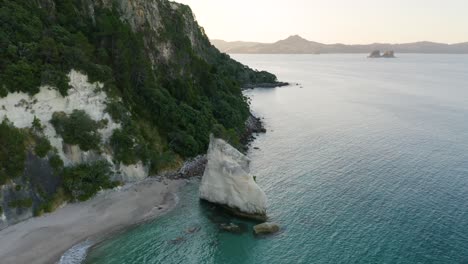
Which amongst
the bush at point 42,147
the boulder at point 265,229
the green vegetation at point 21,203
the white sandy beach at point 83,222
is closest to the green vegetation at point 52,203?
the white sandy beach at point 83,222

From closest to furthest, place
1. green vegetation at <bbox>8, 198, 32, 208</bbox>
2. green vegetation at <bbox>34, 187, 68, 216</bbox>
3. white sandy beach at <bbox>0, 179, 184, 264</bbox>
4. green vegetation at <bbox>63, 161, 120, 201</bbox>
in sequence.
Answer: white sandy beach at <bbox>0, 179, 184, 264</bbox>, green vegetation at <bbox>8, 198, 32, 208</bbox>, green vegetation at <bbox>34, 187, 68, 216</bbox>, green vegetation at <bbox>63, 161, 120, 201</bbox>

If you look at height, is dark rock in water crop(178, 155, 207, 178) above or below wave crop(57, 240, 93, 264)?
above

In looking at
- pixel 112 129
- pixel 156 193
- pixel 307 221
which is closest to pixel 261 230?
pixel 307 221

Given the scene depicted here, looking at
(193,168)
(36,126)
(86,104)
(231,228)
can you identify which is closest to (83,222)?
(36,126)

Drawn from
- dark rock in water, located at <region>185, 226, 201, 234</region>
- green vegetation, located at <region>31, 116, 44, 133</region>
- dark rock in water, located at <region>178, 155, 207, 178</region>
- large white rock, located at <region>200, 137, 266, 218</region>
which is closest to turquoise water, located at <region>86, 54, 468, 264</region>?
dark rock in water, located at <region>185, 226, 201, 234</region>

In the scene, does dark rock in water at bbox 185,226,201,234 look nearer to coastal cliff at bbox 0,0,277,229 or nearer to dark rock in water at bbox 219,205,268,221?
dark rock in water at bbox 219,205,268,221

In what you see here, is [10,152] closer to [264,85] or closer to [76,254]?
[76,254]

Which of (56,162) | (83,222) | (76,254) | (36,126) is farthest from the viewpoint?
(56,162)
